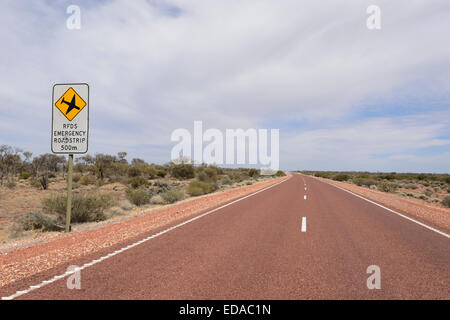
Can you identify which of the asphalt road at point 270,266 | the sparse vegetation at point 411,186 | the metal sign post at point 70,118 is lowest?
the sparse vegetation at point 411,186

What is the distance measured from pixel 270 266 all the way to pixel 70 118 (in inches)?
294

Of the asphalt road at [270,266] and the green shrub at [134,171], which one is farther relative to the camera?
the green shrub at [134,171]

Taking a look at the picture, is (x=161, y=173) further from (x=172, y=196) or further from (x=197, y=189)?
(x=172, y=196)

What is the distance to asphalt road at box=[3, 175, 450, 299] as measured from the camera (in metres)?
3.92

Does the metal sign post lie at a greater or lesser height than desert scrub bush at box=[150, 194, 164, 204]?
greater

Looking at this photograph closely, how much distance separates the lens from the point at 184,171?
47312mm

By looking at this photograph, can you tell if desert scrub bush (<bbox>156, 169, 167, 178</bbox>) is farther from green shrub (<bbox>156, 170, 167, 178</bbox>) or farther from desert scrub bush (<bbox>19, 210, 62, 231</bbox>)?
desert scrub bush (<bbox>19, 210, 62, 231</bbox>)

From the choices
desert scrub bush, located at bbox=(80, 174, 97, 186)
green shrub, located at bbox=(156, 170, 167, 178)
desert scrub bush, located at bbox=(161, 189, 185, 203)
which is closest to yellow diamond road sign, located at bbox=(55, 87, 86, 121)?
desert scrub bush, located at bbox=(161, 189, 185, 203)

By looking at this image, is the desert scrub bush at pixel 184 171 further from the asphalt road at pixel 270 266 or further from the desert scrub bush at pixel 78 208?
the asphalt road at pixel 270 266

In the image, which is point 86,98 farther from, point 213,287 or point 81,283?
point 213,287

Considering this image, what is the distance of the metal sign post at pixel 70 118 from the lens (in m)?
8.72

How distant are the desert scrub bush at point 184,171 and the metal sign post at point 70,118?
38.5m

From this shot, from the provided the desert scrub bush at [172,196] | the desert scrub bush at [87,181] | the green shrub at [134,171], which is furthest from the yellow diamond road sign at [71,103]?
the green shrub at [134,171]
